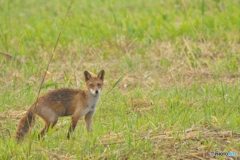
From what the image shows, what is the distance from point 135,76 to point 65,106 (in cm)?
305

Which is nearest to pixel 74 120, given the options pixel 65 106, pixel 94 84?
pixel 65 106

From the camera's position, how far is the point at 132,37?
35.1 feet

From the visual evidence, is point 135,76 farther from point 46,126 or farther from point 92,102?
point 46,126

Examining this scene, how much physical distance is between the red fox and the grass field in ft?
0.68

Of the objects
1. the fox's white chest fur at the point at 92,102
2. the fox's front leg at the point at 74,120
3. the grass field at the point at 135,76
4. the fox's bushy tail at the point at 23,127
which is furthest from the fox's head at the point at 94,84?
the fox's bushy tail at the point at 23,127

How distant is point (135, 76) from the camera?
8.70 m

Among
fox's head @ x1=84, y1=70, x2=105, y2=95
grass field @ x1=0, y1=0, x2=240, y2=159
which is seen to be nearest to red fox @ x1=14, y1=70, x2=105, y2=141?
fox's head @ x1=84, y1=70, x2=105, y2=95

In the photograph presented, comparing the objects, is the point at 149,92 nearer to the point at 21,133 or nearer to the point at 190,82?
the point at 190,82

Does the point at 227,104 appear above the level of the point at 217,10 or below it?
below

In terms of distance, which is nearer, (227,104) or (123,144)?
(123,144)

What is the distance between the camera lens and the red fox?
5.63m

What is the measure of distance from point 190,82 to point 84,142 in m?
3.88

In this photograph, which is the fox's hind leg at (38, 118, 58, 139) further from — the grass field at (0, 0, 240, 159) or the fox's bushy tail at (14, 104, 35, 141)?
the fox's bushy tail at (14, 104, 35, 141)

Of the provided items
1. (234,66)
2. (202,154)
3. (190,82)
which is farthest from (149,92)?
(202,154)
